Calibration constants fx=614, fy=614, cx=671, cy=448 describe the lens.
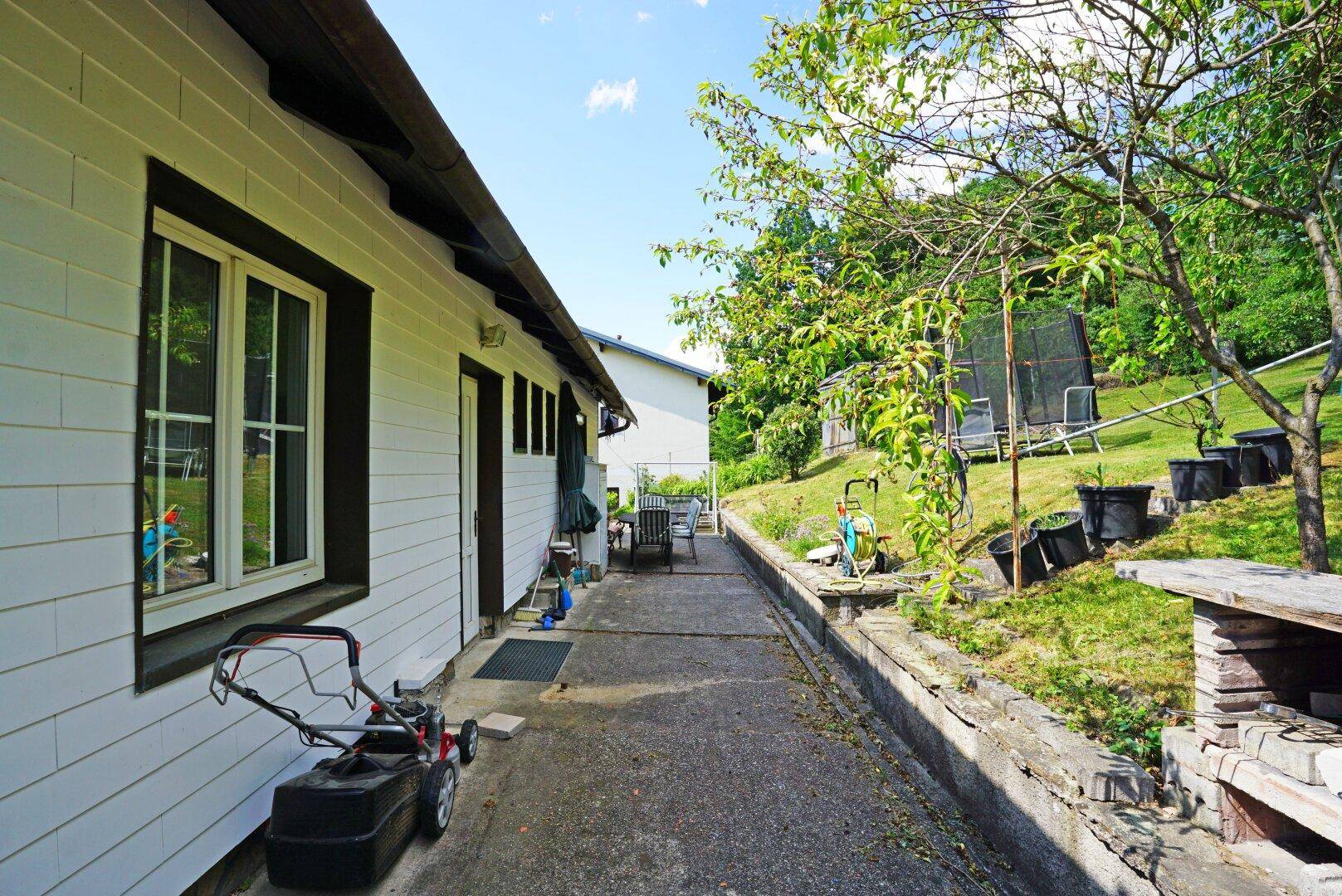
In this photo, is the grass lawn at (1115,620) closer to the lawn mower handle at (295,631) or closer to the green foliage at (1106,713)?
the green foliage at (1106,713)

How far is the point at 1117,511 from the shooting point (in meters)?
5.27

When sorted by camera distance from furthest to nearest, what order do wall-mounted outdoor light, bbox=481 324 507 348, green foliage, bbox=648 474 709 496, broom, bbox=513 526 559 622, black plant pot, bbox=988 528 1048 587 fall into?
green foliage, bbox=648 474 709 496 → broom, bbox=513 526 559 622 → wall-mounted outdoor light, bbox=481 324 507 348 → black plant pot, bbox=988 528 1048 587

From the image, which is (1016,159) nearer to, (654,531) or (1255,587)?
(1255,587)

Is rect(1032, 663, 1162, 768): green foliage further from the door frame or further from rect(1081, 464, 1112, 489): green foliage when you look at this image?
the door frame

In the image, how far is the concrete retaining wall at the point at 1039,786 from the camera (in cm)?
200

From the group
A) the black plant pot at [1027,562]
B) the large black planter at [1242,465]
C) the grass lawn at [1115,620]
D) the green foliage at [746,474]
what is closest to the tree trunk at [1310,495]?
the grass lawn at [1115,620]

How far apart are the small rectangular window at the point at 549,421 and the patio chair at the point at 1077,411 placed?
27.9 feet

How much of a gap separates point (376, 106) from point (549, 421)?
6154 mm

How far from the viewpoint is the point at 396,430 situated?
362cm

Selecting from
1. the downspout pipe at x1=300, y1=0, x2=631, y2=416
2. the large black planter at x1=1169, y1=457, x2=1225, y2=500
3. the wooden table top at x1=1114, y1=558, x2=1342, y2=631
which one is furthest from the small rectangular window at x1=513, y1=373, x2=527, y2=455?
the large black planter at x1=1169, y1=457, x2=1225, y2=500

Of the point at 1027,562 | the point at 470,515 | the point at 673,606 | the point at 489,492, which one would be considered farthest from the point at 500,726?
the point at 1027,562

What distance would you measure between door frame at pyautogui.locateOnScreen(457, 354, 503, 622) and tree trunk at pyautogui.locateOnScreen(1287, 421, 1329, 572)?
5691 millimetres

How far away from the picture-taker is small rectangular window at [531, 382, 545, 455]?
744cm

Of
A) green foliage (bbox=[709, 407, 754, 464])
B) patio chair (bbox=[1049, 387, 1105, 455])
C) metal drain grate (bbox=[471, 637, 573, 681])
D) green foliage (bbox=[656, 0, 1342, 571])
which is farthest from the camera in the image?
green foliage (bbox=[709, 407, 754, 464])
